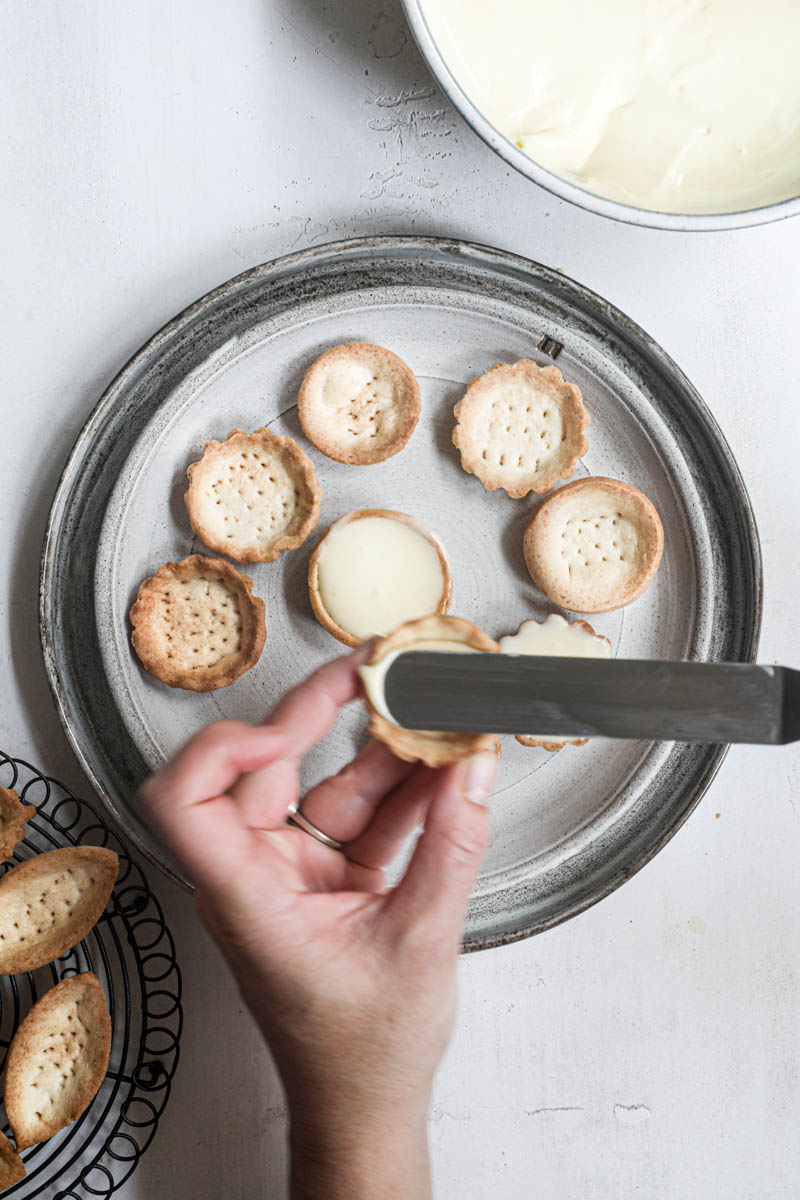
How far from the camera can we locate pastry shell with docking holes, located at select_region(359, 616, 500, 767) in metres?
0.73

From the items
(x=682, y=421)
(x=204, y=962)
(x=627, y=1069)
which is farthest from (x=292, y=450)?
(x=627, y=1069)

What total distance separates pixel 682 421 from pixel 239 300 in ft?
1.47

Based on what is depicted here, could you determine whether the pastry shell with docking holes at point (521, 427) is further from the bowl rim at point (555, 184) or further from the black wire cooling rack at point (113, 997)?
the black wire cooling rack at point (113, 997)

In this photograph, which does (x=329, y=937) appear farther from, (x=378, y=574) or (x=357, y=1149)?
(x=378, y=574)

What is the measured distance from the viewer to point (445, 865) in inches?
25.4

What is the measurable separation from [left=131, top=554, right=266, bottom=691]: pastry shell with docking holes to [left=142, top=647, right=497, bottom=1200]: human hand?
0.19 metres

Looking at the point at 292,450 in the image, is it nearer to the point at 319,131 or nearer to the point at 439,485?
the point at 439,485

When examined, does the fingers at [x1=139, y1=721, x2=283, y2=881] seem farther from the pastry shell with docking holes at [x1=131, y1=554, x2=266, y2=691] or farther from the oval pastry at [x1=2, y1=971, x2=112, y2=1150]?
the oval pastry at [x1=2, y1=971, x2=112, y2=1150]

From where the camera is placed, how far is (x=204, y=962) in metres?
0.92

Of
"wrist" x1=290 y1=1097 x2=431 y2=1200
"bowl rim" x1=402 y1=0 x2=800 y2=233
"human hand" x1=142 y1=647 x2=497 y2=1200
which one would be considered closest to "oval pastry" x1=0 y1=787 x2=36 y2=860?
"human hand" x1=142 y1=647 x2=497 y2=1200

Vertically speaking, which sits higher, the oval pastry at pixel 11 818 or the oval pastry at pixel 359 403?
the oval pastry at pixel 359 403

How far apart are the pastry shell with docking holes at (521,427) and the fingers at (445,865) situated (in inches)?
13.9

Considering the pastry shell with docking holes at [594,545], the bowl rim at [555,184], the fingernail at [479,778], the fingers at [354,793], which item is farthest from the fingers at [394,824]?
the bowl rim at [555,184]

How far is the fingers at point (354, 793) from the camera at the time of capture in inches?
32.4
